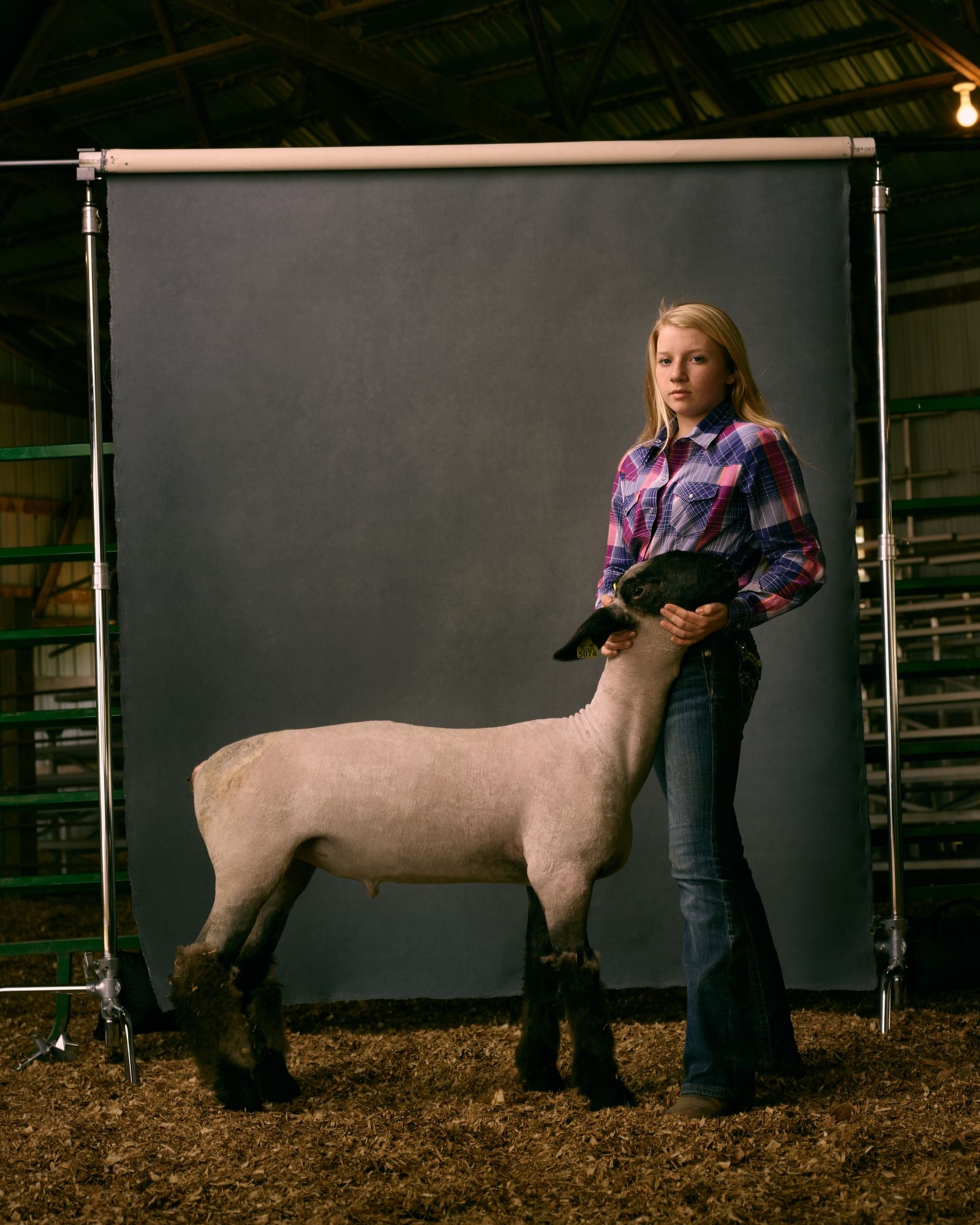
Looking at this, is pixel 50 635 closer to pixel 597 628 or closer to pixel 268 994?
pixel 268 994

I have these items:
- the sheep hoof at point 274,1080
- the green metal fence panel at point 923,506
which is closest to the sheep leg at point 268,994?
the sheep hoof at point 274,1080

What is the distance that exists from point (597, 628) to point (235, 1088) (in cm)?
142

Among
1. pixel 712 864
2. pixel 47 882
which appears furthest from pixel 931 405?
pixel 47 882

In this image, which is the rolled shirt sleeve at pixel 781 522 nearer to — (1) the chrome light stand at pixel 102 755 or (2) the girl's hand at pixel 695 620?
(2) the girl's hand at pixel 695 620

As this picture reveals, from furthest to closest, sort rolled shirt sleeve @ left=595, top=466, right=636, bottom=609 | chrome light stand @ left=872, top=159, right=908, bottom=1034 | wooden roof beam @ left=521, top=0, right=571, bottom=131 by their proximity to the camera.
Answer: wooden roof beam @ left=521, top=0, right=571, bottom=131 < chrome light stand @ left=872, top=159, right=908, bottom=1034 < rolled shirt sleeve @ left=595, top=466, right=636, bottom=609

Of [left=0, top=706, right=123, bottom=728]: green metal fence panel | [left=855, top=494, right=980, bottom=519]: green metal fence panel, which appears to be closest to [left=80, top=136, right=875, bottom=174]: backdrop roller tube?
[left=855, top=494, right=980, bottom=519]: green metal fence panel

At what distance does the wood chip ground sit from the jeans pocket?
3.12 ft

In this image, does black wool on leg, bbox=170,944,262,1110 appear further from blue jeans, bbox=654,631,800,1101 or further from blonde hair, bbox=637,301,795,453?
blonde hair, bbox=637,301,795,453

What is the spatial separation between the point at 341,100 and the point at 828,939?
863cm

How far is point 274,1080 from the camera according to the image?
3.07 meters

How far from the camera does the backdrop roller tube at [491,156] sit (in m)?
3.68

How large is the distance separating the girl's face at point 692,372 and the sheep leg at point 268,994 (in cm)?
154

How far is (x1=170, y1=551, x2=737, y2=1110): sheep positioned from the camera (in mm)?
2840

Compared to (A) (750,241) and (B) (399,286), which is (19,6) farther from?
(A) (750,241)
